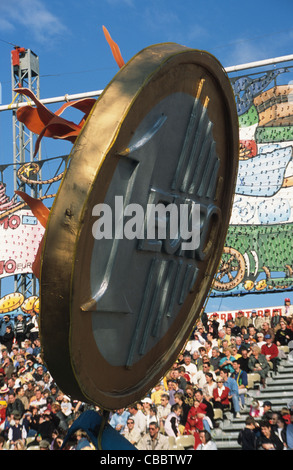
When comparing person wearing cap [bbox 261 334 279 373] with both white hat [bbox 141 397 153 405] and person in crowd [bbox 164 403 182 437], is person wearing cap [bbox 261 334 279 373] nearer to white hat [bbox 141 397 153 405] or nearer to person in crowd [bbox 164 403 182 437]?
person in crowd [bbox 164 403 182 437]

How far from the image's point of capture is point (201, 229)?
388 cm

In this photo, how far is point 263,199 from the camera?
16.5 meters

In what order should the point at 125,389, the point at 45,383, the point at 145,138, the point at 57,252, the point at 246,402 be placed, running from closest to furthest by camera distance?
the point at 57,252 < the point at 145,138 < the point at 125,389 < the point at 246,402 < the point at 45,383

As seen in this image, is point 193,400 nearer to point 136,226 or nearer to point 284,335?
point 284,335

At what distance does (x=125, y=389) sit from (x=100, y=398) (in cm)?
32

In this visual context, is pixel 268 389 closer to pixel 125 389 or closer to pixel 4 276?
pixel 125 389

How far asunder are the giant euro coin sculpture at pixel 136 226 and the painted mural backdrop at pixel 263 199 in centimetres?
1205

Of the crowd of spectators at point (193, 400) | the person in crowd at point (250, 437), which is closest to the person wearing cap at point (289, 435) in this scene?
the crowd of spectators at point (193, 400)

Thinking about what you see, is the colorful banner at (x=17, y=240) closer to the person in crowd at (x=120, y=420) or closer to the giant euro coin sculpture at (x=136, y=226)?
the person in crowd at (x=120, y=420)

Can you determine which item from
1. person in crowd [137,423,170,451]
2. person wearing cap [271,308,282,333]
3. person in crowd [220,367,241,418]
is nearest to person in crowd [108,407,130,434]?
person in crowd [137,423,170,451]

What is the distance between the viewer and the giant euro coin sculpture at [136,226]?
280 centimetres

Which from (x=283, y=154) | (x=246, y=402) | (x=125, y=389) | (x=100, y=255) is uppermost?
(x=283, y=154)

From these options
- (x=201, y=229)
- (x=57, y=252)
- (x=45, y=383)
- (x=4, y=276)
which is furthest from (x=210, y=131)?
(x=4, y=276)

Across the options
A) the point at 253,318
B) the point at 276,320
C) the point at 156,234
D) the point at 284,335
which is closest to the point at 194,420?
the point at 284,335
